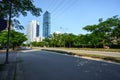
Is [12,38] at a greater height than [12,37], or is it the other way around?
[12,37]

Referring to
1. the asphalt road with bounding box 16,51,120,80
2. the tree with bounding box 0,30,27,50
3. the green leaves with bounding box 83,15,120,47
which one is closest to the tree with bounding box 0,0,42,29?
the asphalt road with bounding box 16,51,120,80

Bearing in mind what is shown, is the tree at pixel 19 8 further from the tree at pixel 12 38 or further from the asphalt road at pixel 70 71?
the tree at pixel 12 38

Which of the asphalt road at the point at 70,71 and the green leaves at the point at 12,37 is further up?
the green leaves at the point at 12,37

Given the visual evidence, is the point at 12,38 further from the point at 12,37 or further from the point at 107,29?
the point at 107,29

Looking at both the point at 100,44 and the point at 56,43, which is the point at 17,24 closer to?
the point at 100,44

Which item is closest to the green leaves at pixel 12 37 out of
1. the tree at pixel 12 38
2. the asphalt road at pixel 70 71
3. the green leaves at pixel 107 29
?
the tree at pixel 12 38

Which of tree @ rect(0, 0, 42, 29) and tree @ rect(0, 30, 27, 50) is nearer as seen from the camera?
tree @ rect(0, 0, 42, 29)

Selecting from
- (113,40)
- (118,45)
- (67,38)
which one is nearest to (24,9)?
(118,45)

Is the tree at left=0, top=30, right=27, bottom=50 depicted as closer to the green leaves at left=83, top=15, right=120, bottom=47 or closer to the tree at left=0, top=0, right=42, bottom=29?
the green leaves at left=83, top=15, right=120, bottom=47

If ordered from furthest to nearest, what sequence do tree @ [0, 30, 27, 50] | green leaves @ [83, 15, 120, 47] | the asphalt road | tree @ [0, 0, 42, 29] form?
green leaves @ [83, 15, 120, 47] < tree @ [0, 30, 27, 50] < tree @ [0, 0, 42, 29] < the asphalt road

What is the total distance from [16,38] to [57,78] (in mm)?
59342

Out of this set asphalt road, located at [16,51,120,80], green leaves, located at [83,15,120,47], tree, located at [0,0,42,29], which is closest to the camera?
asphalt road, located at [16,51,120,80]

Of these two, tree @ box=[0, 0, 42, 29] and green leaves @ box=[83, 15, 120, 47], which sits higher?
green leaves @ box=[83, 15, 120, 47]

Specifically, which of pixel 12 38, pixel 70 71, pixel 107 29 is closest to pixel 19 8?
pixel 70 71
